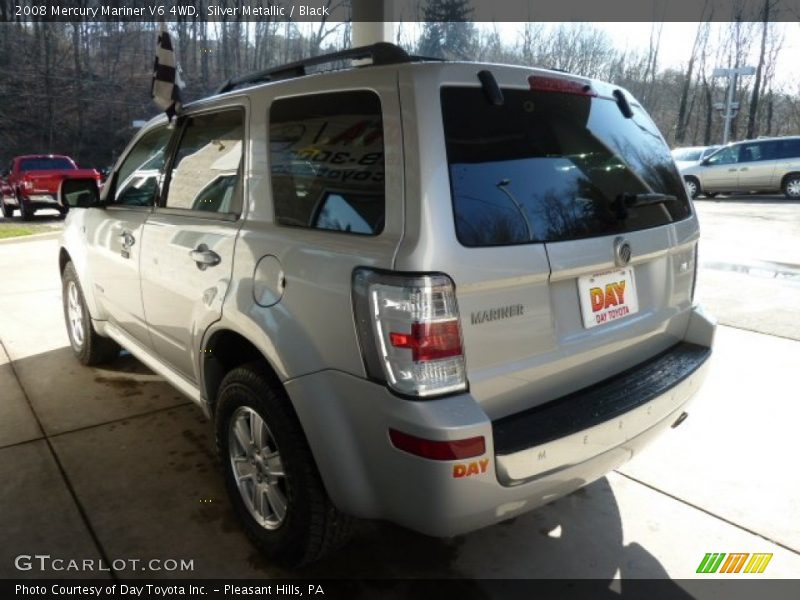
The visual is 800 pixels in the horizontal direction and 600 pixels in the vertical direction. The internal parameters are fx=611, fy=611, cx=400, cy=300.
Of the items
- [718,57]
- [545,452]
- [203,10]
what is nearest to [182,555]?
[545,452]

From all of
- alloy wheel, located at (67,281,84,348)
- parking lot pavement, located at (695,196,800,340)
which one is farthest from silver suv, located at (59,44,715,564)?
parking lot pavement, located at (695,196,800,340)

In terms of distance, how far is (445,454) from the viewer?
1.74 metres

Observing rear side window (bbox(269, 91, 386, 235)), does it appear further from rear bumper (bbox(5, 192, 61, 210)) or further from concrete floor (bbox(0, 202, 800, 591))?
rear bumper (bbox(5, 192, 61, 210))

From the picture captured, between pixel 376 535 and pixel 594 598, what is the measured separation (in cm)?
93

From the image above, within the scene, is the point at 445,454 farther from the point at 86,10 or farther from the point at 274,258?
the point at 86,10

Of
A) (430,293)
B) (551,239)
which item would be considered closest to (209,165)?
(430,293)

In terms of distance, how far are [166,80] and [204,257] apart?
126cm

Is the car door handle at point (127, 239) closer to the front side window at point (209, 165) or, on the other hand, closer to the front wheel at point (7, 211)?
the front side window at point (209, 165)

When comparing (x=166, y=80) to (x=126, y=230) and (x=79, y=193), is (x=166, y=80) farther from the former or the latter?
(x=79, y=193)

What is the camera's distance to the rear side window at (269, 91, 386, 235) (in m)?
1.97

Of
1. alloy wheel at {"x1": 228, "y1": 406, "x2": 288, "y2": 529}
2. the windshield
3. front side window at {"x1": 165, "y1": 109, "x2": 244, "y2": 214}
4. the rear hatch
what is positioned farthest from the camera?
the windshield

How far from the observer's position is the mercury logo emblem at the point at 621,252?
2182mm

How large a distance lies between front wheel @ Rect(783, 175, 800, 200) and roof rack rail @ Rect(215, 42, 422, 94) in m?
19.3

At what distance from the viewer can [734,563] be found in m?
2.44
